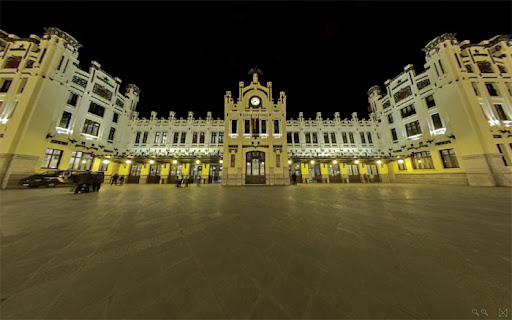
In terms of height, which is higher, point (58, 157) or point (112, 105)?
point (112, 105)

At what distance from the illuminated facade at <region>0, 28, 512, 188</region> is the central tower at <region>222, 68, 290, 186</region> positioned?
0.40ft

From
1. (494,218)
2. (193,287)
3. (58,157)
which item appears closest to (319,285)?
(193,287)

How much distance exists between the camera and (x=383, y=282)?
1.64 meters

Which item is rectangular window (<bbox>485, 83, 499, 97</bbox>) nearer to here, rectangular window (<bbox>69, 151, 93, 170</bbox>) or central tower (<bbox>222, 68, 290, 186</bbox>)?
central tower (<bbox>222, 68, 290, 186</bbox>)

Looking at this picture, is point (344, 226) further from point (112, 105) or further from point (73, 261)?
point (112, 105)

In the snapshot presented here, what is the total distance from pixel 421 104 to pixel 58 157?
3937cm

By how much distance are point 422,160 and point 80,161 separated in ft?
125

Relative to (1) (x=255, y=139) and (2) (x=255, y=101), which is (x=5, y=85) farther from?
(1) (x=255, y=139)

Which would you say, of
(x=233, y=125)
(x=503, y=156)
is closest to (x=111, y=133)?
(x=233, y=125)

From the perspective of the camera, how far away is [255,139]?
1786 cm

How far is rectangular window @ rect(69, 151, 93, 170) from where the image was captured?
52.5ft

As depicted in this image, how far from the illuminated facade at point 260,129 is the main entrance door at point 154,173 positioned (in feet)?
0.45

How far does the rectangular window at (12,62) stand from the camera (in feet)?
48.5

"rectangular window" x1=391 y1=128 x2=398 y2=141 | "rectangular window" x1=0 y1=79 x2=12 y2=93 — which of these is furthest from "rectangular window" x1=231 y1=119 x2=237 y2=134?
"rectangular window" x1=391 y1=128 x2=398 y2=141
